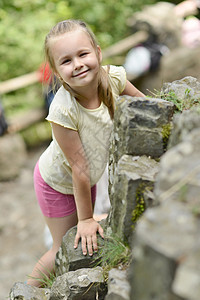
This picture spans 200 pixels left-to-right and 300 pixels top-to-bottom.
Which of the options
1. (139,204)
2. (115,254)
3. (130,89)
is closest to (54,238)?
(115,254)

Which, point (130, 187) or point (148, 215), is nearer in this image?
point (148, 215)

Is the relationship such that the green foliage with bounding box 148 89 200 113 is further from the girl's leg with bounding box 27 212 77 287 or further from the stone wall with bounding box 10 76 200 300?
the girl's leg with bounding box 27 212 77 287

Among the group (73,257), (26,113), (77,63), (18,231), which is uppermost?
(77,63)

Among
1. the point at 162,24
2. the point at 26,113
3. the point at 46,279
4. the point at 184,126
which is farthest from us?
the point at 162,24

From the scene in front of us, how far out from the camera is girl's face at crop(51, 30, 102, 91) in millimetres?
2156

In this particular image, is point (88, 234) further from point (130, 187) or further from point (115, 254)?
point (130, 187)

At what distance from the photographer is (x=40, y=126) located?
28.9 ft

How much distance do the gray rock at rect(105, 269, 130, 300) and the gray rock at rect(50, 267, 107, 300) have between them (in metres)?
0.39

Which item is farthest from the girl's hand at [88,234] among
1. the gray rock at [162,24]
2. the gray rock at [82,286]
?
the gray rock at [162,24]

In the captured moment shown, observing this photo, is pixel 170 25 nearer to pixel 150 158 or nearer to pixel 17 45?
pixel 17 45

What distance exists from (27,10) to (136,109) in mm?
9202

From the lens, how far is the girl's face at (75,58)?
216cm

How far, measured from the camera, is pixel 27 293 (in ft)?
8.08

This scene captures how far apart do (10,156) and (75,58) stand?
5.77m
